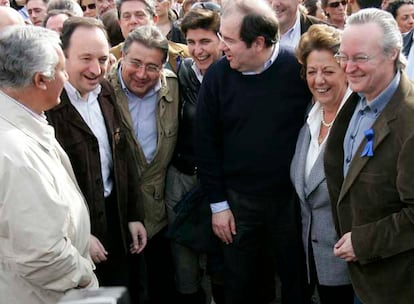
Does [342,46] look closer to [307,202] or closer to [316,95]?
[316,95]

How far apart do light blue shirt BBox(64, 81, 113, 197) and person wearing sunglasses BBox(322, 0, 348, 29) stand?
380cm

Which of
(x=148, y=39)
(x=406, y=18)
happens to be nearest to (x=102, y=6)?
(x=406, y=18)

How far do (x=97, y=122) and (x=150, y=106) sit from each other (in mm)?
521

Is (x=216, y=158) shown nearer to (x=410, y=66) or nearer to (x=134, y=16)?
(x=410, y=66)

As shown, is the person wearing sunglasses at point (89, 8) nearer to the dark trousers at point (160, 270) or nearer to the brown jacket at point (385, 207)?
the dark trousers at point (160, 270)

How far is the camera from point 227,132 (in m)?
3.78

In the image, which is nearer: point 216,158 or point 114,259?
point 114,259

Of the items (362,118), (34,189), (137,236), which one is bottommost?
(137,236)

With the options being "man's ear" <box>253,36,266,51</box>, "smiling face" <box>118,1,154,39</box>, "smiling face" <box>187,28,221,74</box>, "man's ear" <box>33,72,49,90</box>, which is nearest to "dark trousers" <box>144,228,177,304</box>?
"smiling face" <box>187,28,221,74</box>

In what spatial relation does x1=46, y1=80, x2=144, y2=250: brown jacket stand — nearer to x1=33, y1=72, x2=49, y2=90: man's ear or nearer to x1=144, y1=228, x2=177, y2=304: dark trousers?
x1=144, y1=228, x2=177, y2=304: dark trousers

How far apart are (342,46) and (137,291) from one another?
2.09 m

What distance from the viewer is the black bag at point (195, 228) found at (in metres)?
4.00

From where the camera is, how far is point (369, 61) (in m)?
2.86

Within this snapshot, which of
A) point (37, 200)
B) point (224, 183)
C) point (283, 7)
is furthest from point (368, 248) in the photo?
point (283, 7)
